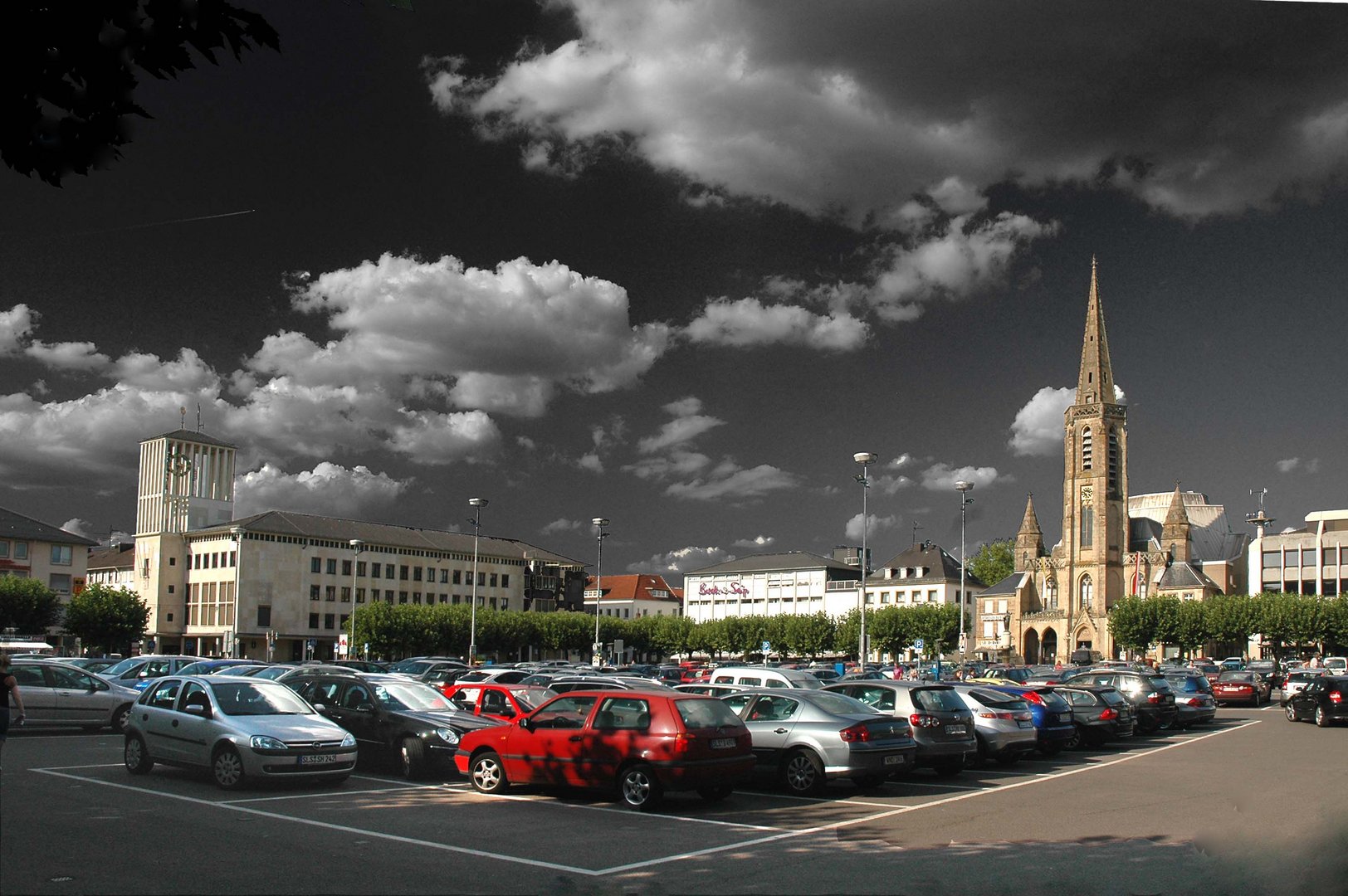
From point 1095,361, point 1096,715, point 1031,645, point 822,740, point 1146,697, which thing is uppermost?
point 1095,361

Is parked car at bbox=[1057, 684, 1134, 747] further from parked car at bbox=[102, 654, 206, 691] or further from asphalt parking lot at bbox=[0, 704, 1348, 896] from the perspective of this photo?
parked car at bbox=[102, 654, 206, 691]

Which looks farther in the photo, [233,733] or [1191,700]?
[1191,700]

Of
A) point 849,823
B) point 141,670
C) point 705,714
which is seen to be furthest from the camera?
point 141,670

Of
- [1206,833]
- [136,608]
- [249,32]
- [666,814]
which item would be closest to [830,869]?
[666,814]

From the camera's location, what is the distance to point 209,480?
94.6m

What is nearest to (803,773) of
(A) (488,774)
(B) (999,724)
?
(A) (488,774)

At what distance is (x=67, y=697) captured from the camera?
2164 cm

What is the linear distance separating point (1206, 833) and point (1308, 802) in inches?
177

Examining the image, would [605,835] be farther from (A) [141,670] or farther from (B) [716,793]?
(A) [141,670]

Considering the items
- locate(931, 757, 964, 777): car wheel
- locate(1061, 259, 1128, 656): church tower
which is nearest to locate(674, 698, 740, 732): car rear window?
locate(931, 757, 964, 777): car wheel

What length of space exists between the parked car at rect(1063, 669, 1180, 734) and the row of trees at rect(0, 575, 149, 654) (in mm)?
60093

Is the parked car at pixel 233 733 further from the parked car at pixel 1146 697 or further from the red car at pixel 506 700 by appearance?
the parked car at pixel 1146 697

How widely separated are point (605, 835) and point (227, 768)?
16.8 feet

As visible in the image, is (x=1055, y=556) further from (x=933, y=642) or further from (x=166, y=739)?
(x=166, y=739)
